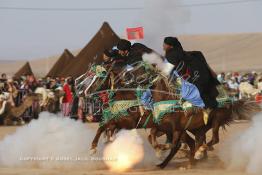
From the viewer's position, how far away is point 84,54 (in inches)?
1142

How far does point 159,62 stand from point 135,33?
198 centimetres

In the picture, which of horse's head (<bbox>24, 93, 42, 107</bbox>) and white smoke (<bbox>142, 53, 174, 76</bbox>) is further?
horse's head (<bbox>24, 93, 42, 107</bbox>)

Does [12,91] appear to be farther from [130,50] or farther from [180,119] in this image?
[180,119]

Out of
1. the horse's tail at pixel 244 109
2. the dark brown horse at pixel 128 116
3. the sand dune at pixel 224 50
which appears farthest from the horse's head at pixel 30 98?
the sand dune at pixel 224 50

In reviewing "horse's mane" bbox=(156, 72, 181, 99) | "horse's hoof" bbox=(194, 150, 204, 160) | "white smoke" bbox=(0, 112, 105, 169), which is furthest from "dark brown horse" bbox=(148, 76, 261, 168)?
"white smoke" bbox=(0, 112, 105, 169)

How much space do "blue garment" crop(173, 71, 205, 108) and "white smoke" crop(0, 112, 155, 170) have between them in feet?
4.03

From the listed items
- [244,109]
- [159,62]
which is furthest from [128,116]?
[244,109]

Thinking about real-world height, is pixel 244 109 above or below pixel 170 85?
below

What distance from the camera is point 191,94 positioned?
12305 millimetres

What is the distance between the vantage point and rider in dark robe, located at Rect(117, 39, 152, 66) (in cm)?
1280

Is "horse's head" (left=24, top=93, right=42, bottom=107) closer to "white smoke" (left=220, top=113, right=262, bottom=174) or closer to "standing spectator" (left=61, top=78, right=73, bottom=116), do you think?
"standing spectator" (left=61, top=78, right=73, bottom=116)

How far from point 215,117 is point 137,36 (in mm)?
2564

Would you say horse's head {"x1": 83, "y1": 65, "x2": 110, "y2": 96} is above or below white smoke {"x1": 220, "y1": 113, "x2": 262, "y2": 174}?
above

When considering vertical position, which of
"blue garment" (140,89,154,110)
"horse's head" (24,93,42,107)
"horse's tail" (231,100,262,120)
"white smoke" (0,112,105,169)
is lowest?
"white smoke" (0,112,105,169)
